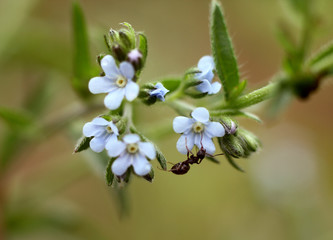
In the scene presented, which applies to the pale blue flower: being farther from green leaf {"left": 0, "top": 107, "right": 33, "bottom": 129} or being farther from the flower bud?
green leaf {"left": 0, "top": 107, "right": 33, "bottom": 129}

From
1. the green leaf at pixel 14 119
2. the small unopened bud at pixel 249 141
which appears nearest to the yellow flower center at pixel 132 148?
the small unopened bud at pixel 249 141

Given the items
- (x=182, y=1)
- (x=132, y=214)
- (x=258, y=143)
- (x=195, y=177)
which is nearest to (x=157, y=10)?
(x=182, y=1)

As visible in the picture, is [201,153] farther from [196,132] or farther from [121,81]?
Result: [121,81]

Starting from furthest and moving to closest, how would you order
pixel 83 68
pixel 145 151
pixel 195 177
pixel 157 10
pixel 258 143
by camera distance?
pixel 157 10 → pixel 195 177 → pixel 83 68 → pixel 258 143 → pixel 145 151

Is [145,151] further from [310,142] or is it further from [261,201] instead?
[310,142]

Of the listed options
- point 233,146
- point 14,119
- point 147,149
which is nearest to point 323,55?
point 233,146

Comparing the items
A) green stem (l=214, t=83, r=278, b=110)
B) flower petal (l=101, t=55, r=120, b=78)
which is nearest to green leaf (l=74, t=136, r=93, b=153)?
flower petal (l=101, t=55, r=120, b=78)
